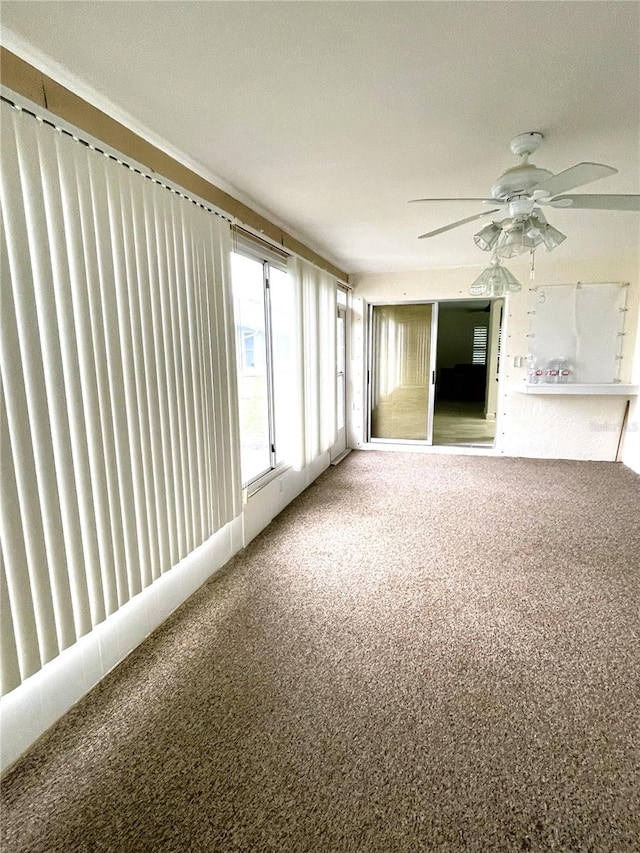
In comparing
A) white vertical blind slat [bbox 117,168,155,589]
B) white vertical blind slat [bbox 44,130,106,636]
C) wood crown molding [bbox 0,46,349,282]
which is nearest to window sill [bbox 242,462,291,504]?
white vertical blind slat [bbox 117,168,155,589]

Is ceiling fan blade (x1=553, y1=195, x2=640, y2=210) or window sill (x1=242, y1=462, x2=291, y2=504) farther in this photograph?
window sill (x1=242, y1=462, x2=291, y2=504)

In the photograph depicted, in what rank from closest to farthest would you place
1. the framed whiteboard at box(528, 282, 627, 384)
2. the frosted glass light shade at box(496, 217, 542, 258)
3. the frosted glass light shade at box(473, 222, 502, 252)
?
the frosted glass light shade at box(496, 217, 542, 258), the frosted glass light shade at box(473, 222, 502, 252), the framed whiteboard at box(528, 282, 627, 384)

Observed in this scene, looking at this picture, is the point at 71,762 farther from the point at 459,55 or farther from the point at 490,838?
the point at 459,55

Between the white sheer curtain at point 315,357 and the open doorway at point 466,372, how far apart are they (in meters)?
2.54

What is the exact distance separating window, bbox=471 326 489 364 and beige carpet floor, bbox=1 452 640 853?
6.17 metres

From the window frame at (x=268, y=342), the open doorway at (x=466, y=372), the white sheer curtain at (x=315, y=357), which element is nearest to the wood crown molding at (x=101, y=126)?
the window frame at (x=268, y=342)

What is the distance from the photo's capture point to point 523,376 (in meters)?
5.14

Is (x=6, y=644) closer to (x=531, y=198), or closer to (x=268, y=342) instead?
(x=268, y=342)

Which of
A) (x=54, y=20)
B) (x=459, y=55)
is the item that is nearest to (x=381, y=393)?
(x=459, y=55)

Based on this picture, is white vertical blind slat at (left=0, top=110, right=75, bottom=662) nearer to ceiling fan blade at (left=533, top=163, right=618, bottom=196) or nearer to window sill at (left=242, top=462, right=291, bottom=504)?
window sill at (left=242, top=462, right=291, bottom=504)

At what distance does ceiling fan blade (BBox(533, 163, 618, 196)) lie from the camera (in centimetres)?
156

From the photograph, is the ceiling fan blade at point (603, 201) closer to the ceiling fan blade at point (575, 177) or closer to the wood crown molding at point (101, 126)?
the ceiling fan blade at point (575, 177)

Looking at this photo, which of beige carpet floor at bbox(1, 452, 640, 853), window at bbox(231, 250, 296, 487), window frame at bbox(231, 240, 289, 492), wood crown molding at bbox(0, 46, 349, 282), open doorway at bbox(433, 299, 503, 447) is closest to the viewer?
beige carpet floor at bbox(1, 452, 640, 853)

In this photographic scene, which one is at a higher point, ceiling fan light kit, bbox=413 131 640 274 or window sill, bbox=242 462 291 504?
ceiling fan light kit, bbox=413 131 640 274
